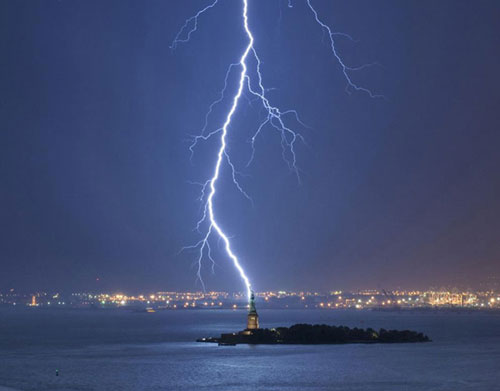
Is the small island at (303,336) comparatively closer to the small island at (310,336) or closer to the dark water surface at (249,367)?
the small island at (310,336)

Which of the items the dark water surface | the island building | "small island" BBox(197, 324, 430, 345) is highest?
the island building

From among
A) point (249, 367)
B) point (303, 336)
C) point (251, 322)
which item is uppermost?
point (251, 322)

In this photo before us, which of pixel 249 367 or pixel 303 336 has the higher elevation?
pixel 303 336

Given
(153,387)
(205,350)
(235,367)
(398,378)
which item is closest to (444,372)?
(398,378)

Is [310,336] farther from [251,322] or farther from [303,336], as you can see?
[251,322]

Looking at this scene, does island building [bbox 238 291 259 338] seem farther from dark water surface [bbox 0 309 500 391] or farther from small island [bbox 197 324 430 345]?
dark water surface [bbox 0 309 500 391]

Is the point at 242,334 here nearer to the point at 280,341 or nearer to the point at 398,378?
the point at 280,341

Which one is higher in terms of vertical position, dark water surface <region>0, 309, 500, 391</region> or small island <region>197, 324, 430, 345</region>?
small island <region>197, 324, 430, 345</region>

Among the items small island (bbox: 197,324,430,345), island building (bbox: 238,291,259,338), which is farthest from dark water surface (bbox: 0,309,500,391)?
Answer: island building (bbox: 238,291,259,338)

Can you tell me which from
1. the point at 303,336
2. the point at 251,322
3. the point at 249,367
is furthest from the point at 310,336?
the point at 249,367
